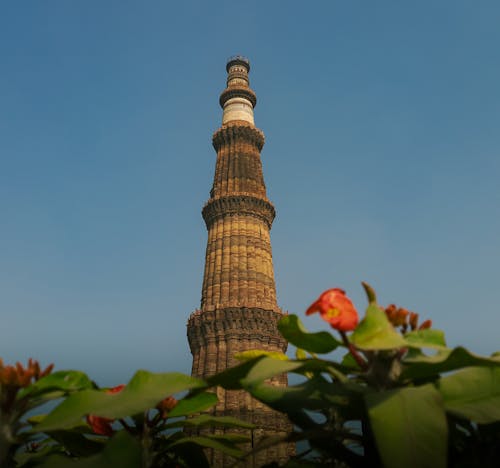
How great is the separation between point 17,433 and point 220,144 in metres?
27.8

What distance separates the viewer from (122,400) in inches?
70.8

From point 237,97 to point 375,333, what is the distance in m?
30.7

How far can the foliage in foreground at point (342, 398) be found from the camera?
154cm

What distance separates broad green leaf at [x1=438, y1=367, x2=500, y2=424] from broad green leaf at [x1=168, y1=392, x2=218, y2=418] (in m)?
1.11

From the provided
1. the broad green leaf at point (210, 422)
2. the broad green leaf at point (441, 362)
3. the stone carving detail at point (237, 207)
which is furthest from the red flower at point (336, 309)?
the stone carving detail at point (237, 207)

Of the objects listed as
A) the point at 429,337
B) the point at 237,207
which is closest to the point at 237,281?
the point at 237,207

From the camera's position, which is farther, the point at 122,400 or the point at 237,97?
the point at 237,97


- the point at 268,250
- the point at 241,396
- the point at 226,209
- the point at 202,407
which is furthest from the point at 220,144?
the point at 202,407

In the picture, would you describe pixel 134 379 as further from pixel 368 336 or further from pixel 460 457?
pixel 460 457

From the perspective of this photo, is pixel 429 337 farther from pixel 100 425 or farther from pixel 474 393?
pixel 100 425

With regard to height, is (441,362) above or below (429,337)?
below

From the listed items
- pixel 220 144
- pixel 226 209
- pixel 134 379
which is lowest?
pixel 134 379

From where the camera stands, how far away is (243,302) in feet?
71.7

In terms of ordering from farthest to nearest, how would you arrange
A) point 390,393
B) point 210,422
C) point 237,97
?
point 237,97, point 210,422, point 390,393
